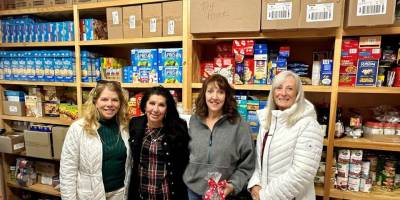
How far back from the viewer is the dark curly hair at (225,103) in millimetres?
1428

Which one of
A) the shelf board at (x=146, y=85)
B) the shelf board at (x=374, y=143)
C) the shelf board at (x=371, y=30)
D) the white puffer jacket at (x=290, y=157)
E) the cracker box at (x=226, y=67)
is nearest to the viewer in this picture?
the white puffer jacket at (x=290, y=157)

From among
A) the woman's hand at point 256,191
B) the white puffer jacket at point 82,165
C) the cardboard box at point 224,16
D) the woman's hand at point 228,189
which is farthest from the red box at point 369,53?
the white puffer jacket at point 82,165

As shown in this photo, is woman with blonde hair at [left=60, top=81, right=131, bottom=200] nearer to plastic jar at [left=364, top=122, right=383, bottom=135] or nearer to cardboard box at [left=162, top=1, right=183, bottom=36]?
cardboard box at [left=162, top=1, right=183, bottom=36]

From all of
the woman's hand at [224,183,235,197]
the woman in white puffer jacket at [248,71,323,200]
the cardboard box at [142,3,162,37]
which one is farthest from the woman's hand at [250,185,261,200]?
the cardboard box at [142,3,162,37]

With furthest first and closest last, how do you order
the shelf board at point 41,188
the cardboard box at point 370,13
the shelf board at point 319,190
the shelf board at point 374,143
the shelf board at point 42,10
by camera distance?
the shelf board at point 41,188 → the shelf board at point 42,10 → the shelf board at point 319,190 → the shelf board at point 374,143 → the cardboard box at point 370,13

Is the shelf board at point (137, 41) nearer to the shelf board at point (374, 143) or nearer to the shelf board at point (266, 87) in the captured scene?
the shelf board at point (266, 87)

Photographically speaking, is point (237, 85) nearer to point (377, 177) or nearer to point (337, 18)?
point (337, 18)

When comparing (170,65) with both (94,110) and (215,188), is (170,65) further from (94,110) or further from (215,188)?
(215,188)

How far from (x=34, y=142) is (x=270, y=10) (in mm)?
2354

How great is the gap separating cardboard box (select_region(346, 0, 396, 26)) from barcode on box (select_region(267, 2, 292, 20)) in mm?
Result: 333

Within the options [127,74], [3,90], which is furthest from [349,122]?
[3,90]

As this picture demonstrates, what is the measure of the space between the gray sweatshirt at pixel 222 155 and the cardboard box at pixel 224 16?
63 centimetres

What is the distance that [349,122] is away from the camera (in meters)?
1.78

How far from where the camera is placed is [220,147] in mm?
1369
